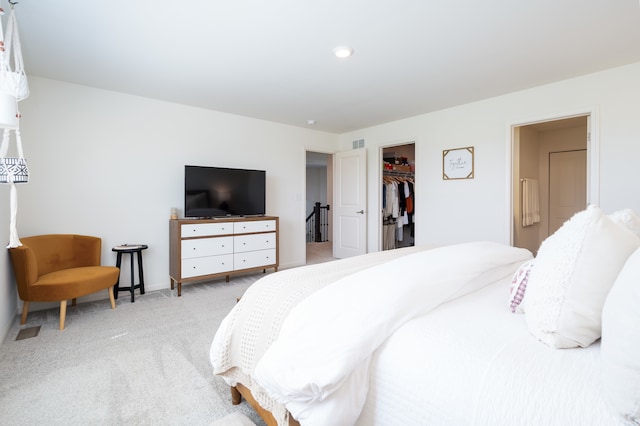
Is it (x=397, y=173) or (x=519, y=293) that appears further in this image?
(x=397, y=173)

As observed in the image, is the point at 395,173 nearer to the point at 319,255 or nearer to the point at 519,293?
the point at 319,255

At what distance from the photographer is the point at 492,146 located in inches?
148

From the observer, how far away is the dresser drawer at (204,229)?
3607 millimetres

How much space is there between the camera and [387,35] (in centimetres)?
230

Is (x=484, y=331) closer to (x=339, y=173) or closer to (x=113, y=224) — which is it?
(x=113, y=224)

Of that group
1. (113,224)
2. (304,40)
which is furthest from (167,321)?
(304,40)

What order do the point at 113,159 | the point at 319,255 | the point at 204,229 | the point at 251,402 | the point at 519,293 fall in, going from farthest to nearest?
the point at 319,255 < the point at 204,229 < the point at 113,159 < the point at 251,402 < the point at 519,293

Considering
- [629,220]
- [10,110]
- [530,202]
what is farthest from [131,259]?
[530,202]

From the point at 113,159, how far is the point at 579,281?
4171 mm

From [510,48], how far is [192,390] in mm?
3363

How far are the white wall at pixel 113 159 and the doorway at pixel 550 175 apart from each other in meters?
4.22

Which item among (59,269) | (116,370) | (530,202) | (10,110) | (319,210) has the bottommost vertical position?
(116,370)

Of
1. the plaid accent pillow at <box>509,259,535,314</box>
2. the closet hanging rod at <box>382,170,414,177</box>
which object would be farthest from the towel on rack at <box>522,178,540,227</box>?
the plaid accent pillow at <box>509,259,535,314</box>

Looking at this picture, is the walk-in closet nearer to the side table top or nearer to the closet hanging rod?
the closet hanging rod
